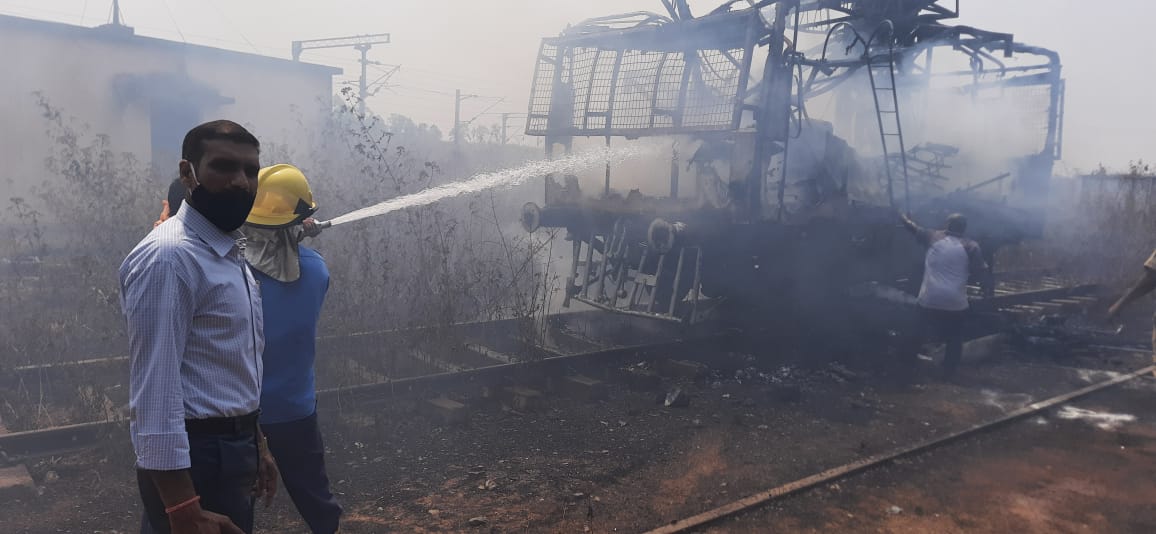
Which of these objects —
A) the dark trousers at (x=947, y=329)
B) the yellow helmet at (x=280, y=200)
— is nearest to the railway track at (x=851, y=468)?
the dark trousers at (x=947, y=329)

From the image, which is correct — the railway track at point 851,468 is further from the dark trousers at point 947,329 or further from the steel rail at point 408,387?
the steel rail at point 408,387

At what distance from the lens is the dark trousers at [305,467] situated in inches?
115

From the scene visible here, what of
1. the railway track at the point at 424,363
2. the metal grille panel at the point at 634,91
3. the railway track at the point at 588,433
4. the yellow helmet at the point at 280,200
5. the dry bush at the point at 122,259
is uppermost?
the metal grille panel at the point at 634,91

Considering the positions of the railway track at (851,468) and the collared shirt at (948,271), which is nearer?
the railway track at (851,468)

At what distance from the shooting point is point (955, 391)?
7.62 metres

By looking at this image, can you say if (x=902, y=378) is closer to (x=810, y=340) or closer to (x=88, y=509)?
(x=810, y=340)

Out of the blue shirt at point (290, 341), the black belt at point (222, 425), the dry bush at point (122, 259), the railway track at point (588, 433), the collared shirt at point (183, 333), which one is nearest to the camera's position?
the collared shirt at point (183, 333)

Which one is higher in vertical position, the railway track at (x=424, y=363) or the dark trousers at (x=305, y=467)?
the dark trousers at (x=305, y=467)

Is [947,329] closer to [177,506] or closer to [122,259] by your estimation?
[177,506]

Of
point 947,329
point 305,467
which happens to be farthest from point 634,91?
point 305,467

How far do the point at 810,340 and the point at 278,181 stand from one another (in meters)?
7.28

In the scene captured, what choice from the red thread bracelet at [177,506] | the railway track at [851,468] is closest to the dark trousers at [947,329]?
the railway track at [851,468]

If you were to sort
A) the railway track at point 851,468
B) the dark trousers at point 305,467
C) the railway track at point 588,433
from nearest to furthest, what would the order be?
the dark trousers at point 305,467, the railway track at point 851,468, the railway track at point 588,433

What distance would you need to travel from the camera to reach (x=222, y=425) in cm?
202
